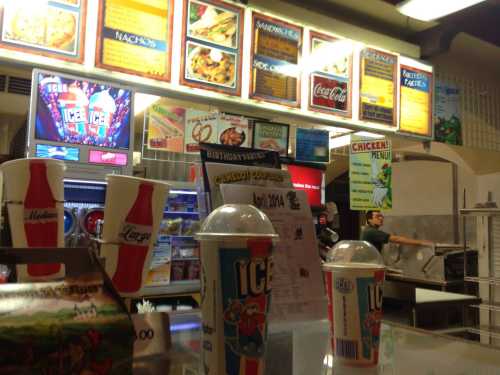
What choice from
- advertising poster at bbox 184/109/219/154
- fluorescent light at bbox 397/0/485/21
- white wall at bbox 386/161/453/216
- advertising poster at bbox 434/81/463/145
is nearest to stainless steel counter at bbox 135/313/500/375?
advertising poster at bbox 184/109/219/154

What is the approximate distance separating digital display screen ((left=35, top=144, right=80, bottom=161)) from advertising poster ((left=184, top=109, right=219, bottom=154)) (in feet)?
2.86

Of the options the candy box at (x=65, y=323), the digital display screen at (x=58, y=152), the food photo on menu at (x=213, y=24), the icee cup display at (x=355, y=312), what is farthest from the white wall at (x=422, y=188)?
the candy box at (x=65, y=323)

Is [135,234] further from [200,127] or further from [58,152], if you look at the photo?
[200,127]

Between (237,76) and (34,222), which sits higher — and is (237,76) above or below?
above

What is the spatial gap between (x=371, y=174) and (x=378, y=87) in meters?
0.83

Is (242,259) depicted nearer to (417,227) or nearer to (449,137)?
(449,137)

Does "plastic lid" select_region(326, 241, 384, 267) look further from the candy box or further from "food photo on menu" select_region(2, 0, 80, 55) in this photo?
"food photo on menu" select_region(2, 0, 80, 55)

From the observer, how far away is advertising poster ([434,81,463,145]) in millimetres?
4367

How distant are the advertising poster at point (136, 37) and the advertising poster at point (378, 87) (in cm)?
169

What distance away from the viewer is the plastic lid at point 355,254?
3.07ft

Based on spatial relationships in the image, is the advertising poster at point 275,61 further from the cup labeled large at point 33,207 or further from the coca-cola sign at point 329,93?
the cup labeled large at point 33,207

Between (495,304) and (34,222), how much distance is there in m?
3.87

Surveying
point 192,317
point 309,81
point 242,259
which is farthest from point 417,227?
point 242,259

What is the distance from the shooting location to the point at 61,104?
8.76 ft
